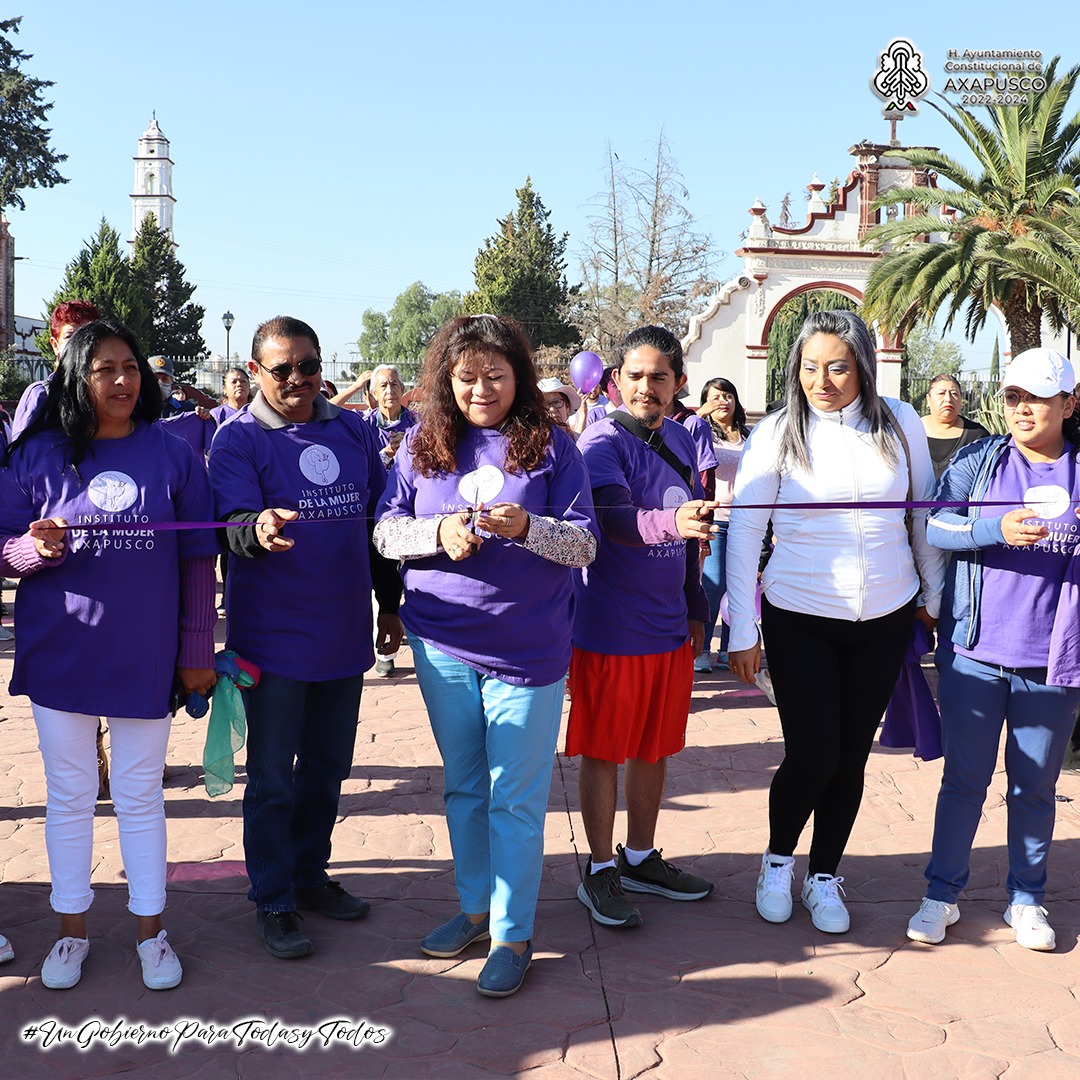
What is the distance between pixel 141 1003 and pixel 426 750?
275cm

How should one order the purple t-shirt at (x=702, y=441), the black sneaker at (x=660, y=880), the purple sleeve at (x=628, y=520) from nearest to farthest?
1. the purple sleeve at (x=628, y=520)
2. the black sneaker at (x=660, y=880)
3. the purple t-shirt at (x=702, y=441)

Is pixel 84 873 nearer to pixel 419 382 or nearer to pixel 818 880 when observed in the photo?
pixel 419 382

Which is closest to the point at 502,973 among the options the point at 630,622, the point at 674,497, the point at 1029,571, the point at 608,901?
the point at 608,901

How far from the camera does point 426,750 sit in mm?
5879

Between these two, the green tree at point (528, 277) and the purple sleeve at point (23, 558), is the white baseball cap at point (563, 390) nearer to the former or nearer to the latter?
the purple sleeve at point (23, 558)

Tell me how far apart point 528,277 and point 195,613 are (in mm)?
46086

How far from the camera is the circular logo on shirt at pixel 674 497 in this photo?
3781mm

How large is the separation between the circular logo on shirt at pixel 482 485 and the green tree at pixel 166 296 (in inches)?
1764

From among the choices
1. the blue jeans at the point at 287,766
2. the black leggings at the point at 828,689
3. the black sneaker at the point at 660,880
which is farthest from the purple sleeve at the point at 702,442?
the blue jeans at the point at 287,766

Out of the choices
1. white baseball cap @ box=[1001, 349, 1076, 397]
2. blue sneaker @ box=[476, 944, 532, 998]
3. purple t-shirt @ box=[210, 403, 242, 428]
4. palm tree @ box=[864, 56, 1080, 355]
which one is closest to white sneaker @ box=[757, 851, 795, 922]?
blue sneaker @ box=[476, 944, 532, 998]

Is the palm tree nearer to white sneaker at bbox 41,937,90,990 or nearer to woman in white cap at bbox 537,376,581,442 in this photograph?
woman in white cap at bbox 537,376,581,442

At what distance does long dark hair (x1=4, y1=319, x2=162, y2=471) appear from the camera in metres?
3.26

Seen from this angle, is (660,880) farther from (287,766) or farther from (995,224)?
→ (995,224)

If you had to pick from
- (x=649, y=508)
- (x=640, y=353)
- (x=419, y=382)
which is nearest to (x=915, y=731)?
(x=649, y=508)
